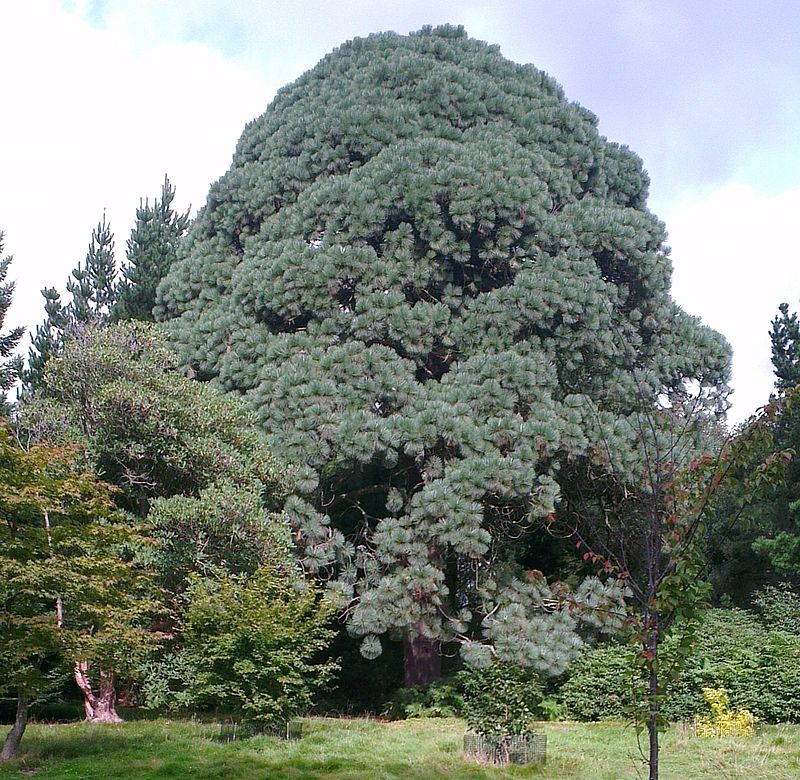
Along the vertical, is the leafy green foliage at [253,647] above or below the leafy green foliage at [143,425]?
below

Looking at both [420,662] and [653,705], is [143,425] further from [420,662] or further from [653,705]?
[653,705]

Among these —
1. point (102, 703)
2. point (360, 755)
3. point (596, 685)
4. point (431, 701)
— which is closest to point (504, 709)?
point (360, 755)

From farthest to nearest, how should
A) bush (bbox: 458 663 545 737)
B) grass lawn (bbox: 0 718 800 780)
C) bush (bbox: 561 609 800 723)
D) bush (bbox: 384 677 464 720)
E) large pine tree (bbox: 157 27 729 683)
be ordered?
bush (bbox: 384 677 464 720) < large pine tree (bbox: 157 27 729 683) < bush (bbox: 561 609 800 723) < bush (bbox: 458 663 545 737) < grass lawn (bbox: 0 718 800 780)

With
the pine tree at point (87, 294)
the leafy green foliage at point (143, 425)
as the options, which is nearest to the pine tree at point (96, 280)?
the pine tree at point (87, 294)

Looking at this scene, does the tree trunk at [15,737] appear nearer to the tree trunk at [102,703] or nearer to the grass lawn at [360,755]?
the grass lawn at [360,755]

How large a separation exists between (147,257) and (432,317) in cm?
843

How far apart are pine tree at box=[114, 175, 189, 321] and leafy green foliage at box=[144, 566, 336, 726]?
935 centimetres

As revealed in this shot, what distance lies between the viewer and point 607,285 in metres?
13.9

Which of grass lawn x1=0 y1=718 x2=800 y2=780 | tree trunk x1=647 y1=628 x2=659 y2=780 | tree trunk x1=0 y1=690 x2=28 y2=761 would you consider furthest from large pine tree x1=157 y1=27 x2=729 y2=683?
tree trunk x1=647 y1=628 x2=659 y2=780

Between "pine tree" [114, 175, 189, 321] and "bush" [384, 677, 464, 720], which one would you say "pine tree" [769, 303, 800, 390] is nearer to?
"bush" [384, 677, 464, 720]

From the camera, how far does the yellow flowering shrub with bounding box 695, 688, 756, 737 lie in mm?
9750

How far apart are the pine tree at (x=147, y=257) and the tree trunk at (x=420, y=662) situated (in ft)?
29.1

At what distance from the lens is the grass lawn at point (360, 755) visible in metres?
7.77

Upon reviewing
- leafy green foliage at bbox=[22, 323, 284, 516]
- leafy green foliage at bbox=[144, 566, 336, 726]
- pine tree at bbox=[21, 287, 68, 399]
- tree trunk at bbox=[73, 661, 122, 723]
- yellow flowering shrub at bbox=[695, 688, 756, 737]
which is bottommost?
tree trunk at bbox=[73, 661, 122, 723]
